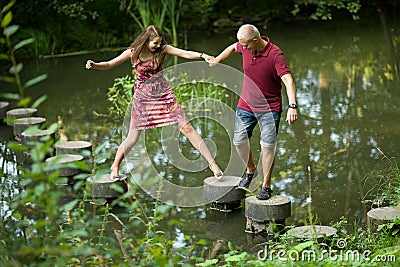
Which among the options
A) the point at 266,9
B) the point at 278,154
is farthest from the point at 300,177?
the point at 266,9

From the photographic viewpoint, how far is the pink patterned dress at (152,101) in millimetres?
6621

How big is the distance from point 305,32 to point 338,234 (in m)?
12.8

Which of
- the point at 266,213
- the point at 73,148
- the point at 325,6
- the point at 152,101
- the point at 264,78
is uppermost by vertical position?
the point at 325,6

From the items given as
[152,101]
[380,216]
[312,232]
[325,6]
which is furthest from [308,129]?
[325,6]

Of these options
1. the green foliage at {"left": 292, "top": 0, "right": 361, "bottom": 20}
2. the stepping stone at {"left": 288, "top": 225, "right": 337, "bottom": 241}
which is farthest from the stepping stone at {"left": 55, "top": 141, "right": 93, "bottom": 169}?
the green foliage at {"left": 292, "top": 0, "right": 361, "bottom": 20}

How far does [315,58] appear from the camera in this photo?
46.2ft

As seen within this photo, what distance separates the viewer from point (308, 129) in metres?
8.93

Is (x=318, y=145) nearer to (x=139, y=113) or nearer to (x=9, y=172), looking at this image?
(x=139, y=113)

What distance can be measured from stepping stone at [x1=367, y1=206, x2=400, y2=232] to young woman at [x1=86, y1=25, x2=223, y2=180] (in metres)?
1.50

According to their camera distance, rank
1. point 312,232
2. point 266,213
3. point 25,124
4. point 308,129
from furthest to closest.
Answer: point 308,129 → point 25,124 → point 266,213 → point 312,232

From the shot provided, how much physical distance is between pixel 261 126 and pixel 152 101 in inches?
42.6

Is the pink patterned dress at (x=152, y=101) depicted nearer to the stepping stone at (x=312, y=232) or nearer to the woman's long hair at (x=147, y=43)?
the woman's long hair at (x=147, y=43)

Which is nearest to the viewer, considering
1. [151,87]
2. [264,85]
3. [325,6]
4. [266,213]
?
[266,213]

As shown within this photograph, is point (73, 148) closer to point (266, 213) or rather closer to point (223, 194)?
point (223, 194)
